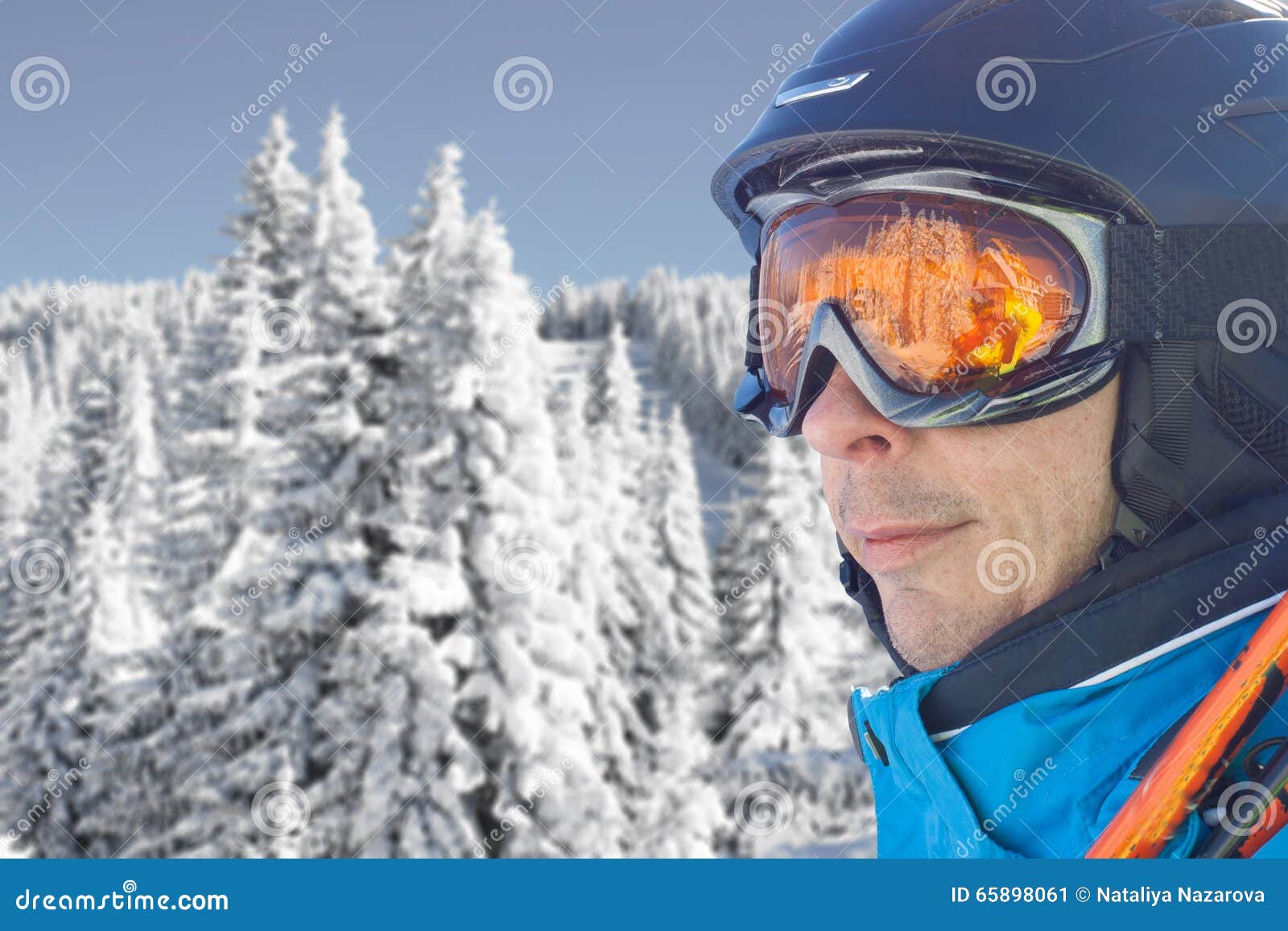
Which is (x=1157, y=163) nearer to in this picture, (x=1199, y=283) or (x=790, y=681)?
(x=1199, y=283)

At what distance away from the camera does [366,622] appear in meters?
14.6

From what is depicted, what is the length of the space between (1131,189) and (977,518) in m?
0.80

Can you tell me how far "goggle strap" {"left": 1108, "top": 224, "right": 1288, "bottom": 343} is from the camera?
195cm

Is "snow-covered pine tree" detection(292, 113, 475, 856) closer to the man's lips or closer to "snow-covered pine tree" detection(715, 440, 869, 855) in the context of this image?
the man's lips

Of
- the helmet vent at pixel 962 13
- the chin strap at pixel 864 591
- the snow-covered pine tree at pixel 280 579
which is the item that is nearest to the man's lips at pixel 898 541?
the chin strap at pixel 864 591

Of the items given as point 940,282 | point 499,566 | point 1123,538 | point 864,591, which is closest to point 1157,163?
point 940,282

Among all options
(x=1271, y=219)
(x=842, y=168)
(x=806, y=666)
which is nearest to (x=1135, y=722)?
(x=1271, y=219)

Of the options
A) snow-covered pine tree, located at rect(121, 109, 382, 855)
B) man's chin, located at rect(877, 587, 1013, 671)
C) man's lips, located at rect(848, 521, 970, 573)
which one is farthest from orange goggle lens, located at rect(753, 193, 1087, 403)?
snow-covered pine tree, located at rect(121, 109, 382, 855)

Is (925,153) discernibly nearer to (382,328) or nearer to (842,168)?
(842,168)

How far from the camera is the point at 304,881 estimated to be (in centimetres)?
231

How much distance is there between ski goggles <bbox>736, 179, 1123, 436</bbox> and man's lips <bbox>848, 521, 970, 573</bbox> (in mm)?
245

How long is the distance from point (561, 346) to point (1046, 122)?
14887 centimetres

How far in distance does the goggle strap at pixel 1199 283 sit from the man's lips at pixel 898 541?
0.57 meters

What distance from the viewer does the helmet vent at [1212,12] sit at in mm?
2207
